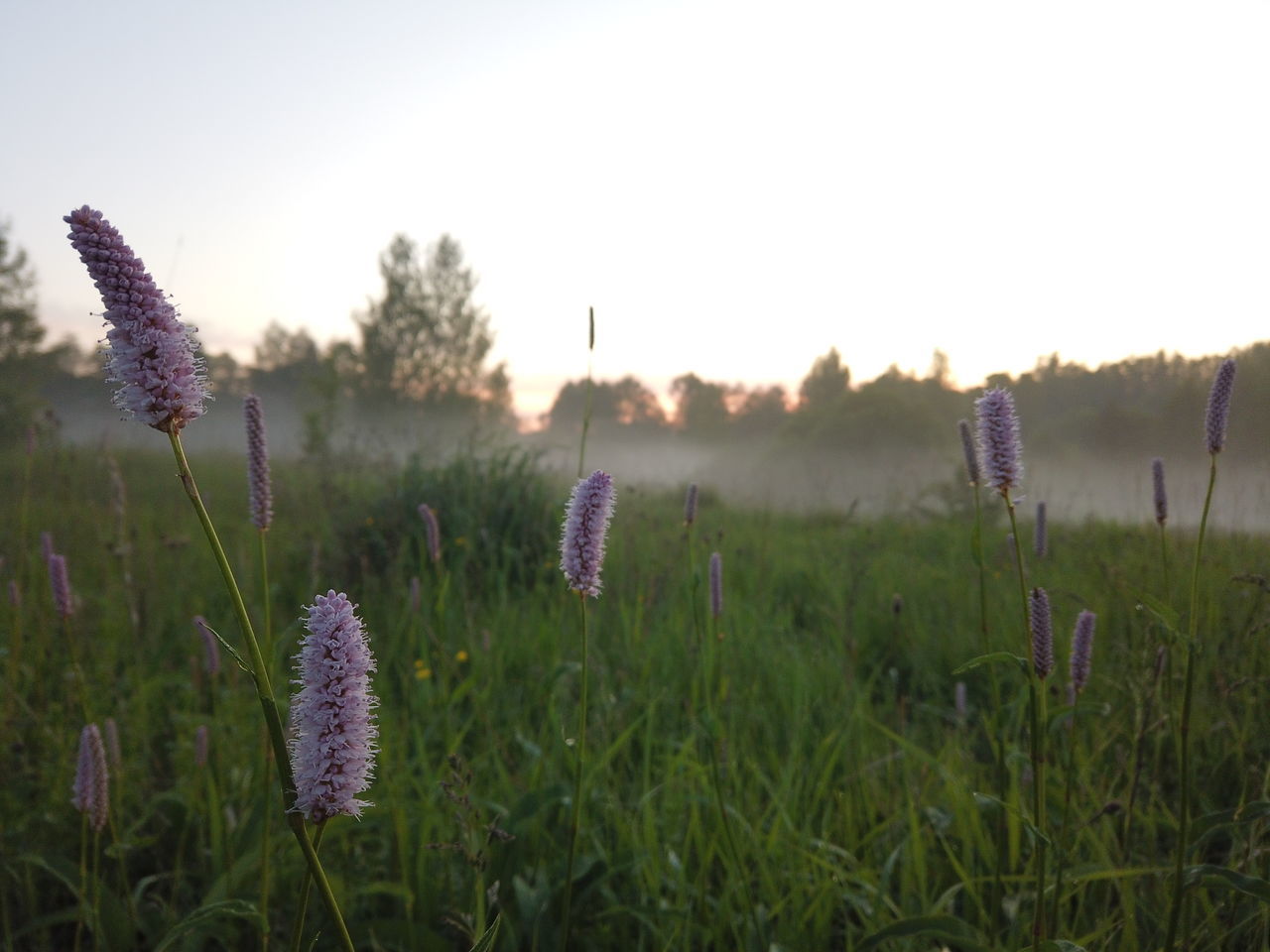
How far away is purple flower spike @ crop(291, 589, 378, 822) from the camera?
77 cm

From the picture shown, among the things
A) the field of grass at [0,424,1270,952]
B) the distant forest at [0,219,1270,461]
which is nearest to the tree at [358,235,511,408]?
the distant forest at [0,219,1270,461]

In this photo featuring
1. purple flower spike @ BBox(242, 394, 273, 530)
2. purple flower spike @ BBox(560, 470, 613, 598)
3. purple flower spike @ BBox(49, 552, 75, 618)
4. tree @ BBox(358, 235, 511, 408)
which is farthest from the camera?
tree @ BBox(358, 235, 511, 408)

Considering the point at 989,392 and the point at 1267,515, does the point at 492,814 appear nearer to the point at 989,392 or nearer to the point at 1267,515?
the point at 989,392

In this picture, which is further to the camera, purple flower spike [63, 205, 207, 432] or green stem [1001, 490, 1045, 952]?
green stem [1001, 490, 1045, 952]

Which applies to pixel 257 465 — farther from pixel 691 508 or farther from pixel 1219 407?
pixel 1219 407

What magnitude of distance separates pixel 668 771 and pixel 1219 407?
198 cm

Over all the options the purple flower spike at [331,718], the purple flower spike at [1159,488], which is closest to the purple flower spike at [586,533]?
the purple flower spike at [331,718]

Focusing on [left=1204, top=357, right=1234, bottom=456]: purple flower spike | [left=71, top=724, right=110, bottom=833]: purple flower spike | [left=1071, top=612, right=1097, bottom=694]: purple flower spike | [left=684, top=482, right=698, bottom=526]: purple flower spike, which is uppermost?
[left=1204, top=357, right=1234, bottom=456]: purple flower spike

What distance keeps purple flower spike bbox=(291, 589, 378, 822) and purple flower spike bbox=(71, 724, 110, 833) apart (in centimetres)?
115

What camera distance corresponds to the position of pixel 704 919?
84.3 inches

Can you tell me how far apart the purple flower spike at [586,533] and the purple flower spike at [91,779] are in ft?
3.74

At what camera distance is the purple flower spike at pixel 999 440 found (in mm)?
1420

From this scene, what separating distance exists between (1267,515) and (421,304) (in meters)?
43.2

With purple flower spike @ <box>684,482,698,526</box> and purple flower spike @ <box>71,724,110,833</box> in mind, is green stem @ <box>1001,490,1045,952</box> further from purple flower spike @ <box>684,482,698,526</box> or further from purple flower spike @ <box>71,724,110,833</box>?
purple flower spike @ <box>71,724,110,833</box>
